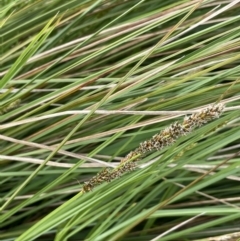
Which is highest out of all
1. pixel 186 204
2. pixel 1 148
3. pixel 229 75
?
pixel 1 148

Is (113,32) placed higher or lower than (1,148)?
higher

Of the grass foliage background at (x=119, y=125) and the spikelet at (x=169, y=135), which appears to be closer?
the spikelet at (x=169, y=135)

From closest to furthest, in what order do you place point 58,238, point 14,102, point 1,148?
1. point 58,238
2. point 14,102
3. point 1,148

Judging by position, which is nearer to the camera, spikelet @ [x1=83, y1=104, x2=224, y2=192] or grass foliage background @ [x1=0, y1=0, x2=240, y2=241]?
spikelet @ [x1=83, y1=104, x2=224, y2=192]

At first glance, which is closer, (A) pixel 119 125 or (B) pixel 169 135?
(B) pixel 169 135

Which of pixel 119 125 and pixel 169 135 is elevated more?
pixel 119 125

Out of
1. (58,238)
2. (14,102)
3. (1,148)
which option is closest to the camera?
(58,238)

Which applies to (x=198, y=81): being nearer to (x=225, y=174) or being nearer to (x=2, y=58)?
(x=225, y=174)

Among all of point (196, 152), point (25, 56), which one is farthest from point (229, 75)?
point (25, 56)
